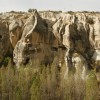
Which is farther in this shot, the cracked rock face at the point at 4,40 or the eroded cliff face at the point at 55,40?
the cracked rock face at the point at 4,40

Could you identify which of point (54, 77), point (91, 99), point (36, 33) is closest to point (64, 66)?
point (54, 77)

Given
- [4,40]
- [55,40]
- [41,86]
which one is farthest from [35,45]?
[41,86]

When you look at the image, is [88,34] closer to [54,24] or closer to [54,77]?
[54,24]

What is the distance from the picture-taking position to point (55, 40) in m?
41.1

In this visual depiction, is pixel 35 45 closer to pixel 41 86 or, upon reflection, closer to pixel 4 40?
pixel 4 40

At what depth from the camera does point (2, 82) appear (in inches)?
1319

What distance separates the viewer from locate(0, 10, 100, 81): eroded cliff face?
3909cm

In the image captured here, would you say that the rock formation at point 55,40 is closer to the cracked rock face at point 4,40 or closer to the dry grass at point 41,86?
the cracked rock face at point 4,40

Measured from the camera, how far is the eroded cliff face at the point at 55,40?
128 ft

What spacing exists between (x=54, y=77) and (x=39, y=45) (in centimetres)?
574

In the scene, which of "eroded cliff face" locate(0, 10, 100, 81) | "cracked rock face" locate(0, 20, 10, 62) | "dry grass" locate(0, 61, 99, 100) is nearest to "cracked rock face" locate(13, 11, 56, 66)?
"eroded cliff face" locate(0, 10, 100, 81)

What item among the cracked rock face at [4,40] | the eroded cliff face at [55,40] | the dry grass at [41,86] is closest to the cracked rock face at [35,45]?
the eroded cliff face at [55,40]

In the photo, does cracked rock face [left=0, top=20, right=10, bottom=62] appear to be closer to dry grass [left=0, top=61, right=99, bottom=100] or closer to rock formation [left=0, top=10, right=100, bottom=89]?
rock formation [left=0, top=10, right=100, bottom=89]

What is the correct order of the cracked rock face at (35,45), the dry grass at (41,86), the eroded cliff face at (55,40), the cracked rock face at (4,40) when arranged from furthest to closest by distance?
the cracked rock face at (4,40) < the cracked rock face at (35,45) < the eroded cliff face at (55,40) < the dry grass at (41,86)
